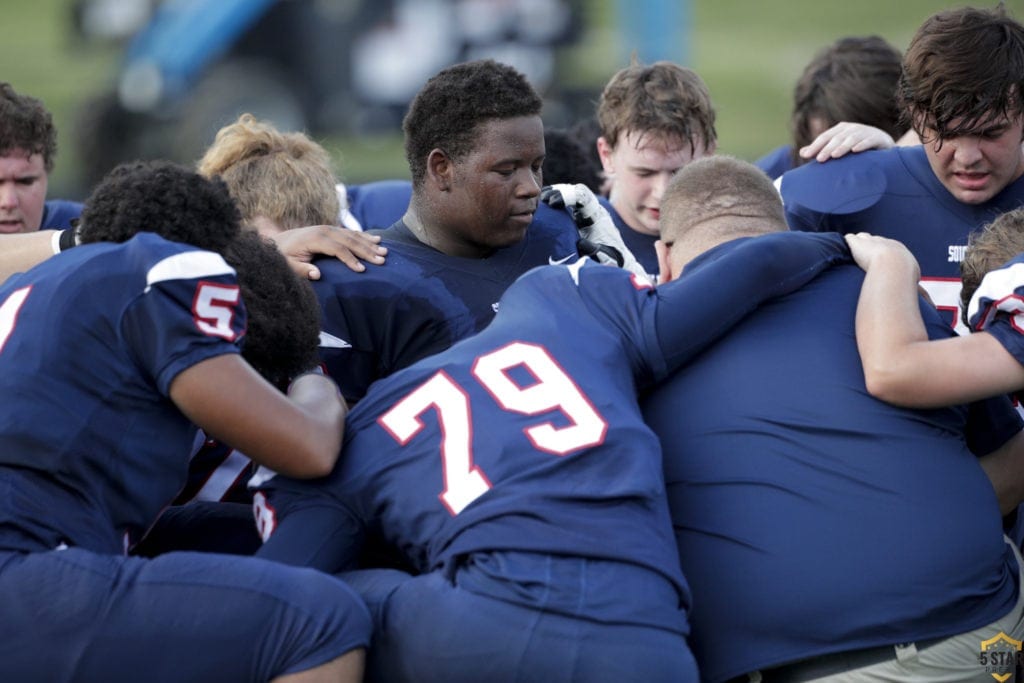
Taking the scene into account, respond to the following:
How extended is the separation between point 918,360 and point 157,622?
1.62 metres

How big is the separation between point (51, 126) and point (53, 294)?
240 cm

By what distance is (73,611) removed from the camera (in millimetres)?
2461

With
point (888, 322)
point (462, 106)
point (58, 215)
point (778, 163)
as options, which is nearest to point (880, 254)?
point (888, 322)

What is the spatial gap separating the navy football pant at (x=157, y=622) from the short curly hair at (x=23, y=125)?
2448mm

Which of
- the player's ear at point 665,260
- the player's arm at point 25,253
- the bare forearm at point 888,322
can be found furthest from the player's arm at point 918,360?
the player's arm at point 25,253

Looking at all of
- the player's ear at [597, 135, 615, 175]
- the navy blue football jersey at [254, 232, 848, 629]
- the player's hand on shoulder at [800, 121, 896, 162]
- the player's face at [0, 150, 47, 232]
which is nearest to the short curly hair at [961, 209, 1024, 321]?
the navy blue football jersey at [254, 232, 848, 629]

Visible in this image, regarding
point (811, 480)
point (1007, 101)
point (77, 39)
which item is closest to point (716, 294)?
point (811, 480)

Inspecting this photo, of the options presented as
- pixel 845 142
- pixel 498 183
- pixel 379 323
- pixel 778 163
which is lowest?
pixel 778 163

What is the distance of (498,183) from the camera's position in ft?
12.1

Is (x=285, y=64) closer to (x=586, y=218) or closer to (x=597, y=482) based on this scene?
(x=586, y=218)

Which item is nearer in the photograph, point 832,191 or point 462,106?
point 462,106

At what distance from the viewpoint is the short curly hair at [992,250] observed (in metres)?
3.30

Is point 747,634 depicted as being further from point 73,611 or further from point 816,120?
point 816,120

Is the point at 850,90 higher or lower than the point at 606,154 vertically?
higher
